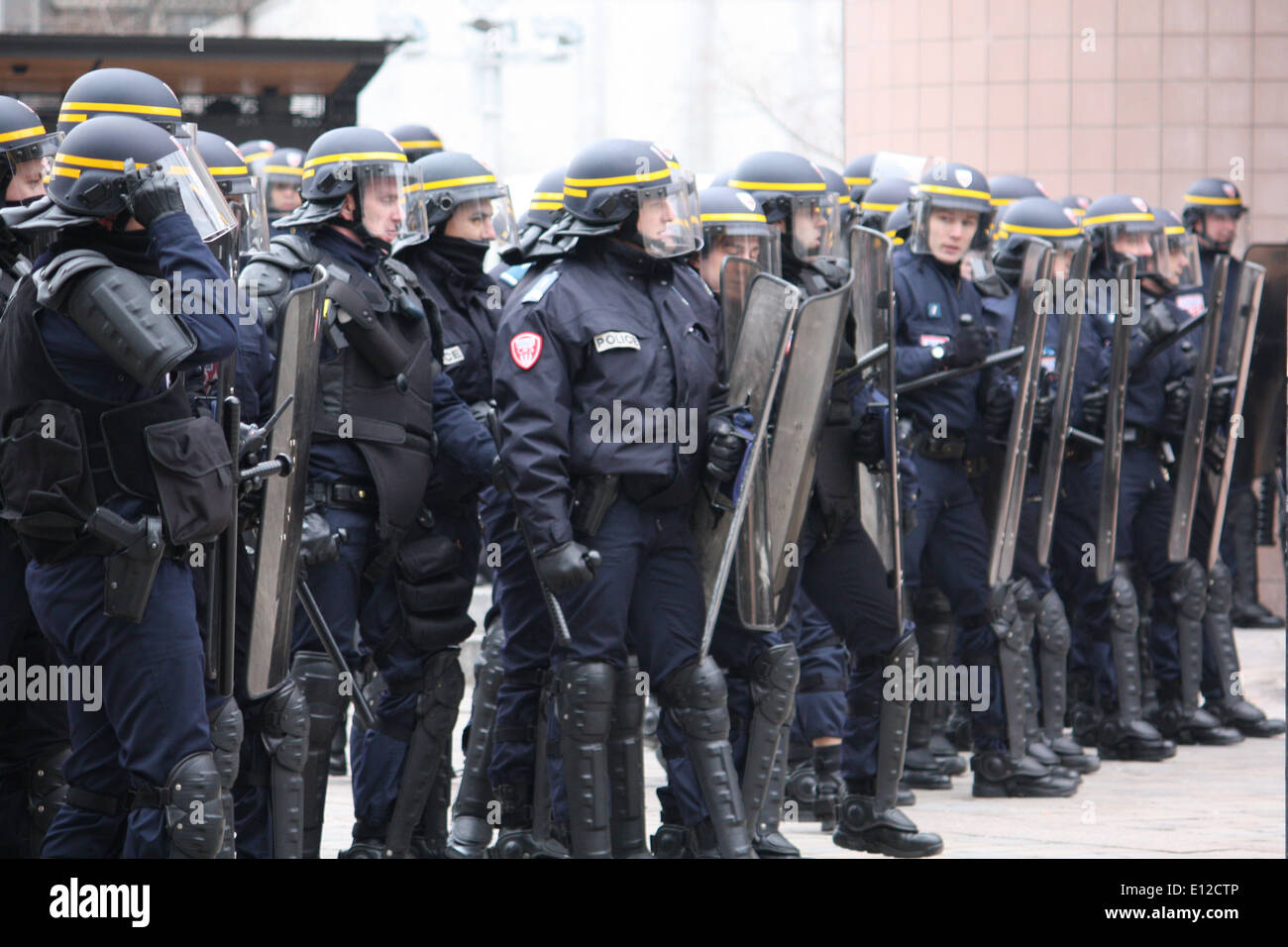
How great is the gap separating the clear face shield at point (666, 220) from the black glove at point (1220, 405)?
3583mm

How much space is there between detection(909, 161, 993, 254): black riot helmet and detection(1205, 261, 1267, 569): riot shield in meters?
1.44

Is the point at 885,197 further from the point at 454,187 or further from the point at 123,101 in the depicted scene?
the point at 123,101

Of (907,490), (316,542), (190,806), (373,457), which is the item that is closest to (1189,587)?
(907,490)

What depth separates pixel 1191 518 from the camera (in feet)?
28.1

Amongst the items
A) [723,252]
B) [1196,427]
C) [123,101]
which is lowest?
[1196,427]

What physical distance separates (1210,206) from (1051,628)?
2.81 m

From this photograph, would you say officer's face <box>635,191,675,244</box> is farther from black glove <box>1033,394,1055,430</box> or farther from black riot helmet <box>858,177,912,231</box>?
black riot helmet <box>858,177,912,231</box>

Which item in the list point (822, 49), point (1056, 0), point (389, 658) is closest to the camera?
point (389, 658)

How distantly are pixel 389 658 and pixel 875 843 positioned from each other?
1616 mm

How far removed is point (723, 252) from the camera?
6227mm

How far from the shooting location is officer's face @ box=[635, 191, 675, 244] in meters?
5.53

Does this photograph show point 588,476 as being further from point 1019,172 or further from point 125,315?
point 1019,172

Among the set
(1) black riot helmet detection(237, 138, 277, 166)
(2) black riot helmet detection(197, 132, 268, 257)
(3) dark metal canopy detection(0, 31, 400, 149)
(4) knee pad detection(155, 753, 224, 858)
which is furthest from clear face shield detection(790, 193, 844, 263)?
(3) dark metal canopy detection(0, 31, 400, 149)

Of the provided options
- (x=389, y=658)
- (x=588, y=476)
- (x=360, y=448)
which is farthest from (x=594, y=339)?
(x=389, y=658)
